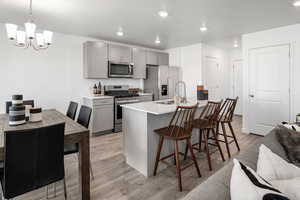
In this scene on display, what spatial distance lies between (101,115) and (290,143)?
3627mm

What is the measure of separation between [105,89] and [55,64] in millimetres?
1343

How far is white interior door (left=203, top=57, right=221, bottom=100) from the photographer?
5.38 meters

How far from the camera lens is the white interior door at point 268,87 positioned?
367 cm

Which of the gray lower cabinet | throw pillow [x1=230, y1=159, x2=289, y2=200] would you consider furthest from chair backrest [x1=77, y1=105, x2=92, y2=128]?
throw pillow [x1=230, y1=159, x2=289, y2=200]

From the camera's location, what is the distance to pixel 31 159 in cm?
135

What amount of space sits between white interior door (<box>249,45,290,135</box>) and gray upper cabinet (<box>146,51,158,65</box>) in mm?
2714

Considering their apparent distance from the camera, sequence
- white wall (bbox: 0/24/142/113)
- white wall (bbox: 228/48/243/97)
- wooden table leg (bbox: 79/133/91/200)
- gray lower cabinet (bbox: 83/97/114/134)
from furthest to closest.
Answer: white wall (bbox: 228/48/243/97) → gray lower cabinet (bbox: 83/97/114/134) → white wall (bbox: 0/24/142/113) → wooden table leg (bbox: 79/133/91/200)

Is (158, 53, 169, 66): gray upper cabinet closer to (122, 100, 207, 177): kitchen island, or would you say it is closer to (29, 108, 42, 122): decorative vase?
(122, 100, 207, 177): kitchen island

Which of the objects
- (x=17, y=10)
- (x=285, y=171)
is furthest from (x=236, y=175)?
(x=17, y=10)

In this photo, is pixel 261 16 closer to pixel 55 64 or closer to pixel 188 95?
pixel 188 95

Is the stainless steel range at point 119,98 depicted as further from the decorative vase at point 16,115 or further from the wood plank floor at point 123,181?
the decorative vase at point 16,115

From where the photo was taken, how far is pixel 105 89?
4637 millimetres

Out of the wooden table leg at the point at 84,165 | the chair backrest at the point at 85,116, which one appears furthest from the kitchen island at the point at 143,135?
the wooden table leg at the point at 84,165

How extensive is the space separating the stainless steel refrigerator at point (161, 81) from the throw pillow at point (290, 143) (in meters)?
3.82
